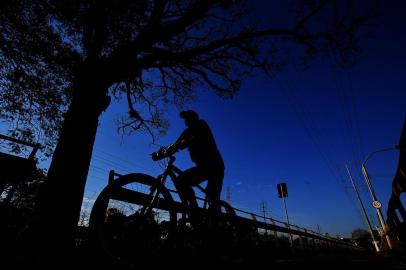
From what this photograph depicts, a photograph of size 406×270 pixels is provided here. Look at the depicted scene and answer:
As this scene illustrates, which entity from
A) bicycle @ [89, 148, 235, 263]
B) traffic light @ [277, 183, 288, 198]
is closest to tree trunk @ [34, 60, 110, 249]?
bicycle @ [89, 148, 235, 263]

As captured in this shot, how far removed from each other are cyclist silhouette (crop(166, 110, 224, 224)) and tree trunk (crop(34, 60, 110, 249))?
2.17 metres

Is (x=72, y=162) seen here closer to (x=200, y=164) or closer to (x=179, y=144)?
(x=179, y=144)

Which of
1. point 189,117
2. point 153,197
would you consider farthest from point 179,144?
point 153,197

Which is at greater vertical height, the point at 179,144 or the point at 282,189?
the point at 282,189

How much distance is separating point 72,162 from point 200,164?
2.73 m

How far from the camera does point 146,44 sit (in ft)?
21.7

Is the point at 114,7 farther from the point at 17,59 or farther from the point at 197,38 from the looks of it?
the point at 17,59

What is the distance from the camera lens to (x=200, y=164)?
3.74m

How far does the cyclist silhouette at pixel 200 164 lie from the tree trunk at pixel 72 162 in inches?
85.3

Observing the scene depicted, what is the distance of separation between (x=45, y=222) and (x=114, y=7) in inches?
274

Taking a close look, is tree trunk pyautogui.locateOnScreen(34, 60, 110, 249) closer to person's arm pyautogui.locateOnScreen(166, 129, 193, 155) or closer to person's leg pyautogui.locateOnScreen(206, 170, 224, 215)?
person's arm pyautogui.locateOnScreen(166, 129, 193, 155)

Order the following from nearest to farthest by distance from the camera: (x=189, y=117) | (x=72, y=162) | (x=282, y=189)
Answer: (x=189, y=117), (x=72, y=162), (x=282, y=189)

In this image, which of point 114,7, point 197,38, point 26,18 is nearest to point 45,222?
point 114,7

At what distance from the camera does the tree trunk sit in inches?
149
